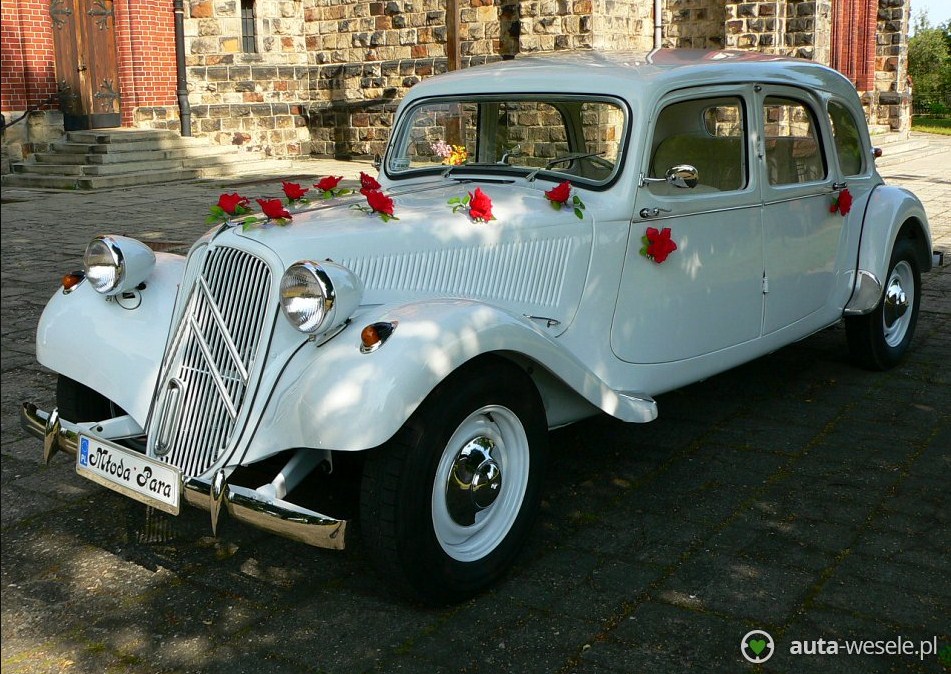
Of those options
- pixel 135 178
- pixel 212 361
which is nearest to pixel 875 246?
pixel 212 361

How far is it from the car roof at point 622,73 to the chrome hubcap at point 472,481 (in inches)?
70.1

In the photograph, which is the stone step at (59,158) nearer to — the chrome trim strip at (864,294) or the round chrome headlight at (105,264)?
the round chrome headlight at (105,264)

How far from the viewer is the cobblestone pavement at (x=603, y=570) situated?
312cm

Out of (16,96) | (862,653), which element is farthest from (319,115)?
(862,653)

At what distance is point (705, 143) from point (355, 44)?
17.3 metres

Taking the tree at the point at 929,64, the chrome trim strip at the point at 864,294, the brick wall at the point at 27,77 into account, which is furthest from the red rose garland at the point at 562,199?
the tree at the point at 929,64

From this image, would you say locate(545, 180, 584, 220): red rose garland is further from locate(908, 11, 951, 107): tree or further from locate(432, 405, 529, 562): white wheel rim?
locate(908, 11, 951, 107): tree

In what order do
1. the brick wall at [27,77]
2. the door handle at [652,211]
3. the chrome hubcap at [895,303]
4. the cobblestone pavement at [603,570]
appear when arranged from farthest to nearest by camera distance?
the brick wall at [27,77] < the chrome hubcap at [895,303] < the door handle at [652,211] < the cobblestone pavement at [603,570]

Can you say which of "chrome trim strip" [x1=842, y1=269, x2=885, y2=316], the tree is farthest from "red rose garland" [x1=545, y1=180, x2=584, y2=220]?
the tree

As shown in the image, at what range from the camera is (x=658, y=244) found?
14.0 ft

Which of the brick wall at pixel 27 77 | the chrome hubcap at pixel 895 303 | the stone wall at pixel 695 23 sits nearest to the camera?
the chrome hubcap at pixel 895 303

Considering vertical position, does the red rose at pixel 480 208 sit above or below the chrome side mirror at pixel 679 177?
below

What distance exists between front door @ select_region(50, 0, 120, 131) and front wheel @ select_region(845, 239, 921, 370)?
49.6 ft

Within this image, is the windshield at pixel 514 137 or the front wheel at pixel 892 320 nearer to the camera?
the windshield at pixel 514 137
